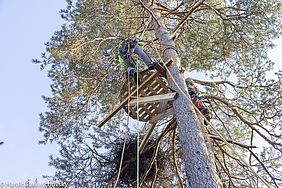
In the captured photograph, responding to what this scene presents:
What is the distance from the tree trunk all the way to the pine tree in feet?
0.39

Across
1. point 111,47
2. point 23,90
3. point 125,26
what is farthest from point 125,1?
point 23,90

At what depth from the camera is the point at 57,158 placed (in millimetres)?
4773

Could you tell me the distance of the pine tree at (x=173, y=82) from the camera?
450 cm

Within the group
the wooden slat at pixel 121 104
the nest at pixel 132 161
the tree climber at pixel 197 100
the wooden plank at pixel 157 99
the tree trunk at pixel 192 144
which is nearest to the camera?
the tree trunk at pixel 192 144

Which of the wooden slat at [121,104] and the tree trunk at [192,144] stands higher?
the wooden slat at [121,104]

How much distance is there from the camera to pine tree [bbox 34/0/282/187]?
450 cm

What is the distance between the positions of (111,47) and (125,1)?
3.36 ft

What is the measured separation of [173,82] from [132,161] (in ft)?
4.72

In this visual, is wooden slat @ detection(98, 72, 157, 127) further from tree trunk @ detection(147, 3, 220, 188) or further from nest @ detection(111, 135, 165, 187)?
nest @ detection(111, 135, 165, 187)

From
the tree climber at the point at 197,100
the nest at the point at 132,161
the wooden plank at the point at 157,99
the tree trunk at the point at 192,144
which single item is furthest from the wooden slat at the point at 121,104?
the nest at the point at 132,161

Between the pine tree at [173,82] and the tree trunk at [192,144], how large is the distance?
118mm

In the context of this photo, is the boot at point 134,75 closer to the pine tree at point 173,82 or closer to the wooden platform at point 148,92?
the wooden platform at point 148,92

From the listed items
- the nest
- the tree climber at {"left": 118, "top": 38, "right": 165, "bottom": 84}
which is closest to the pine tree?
the nest

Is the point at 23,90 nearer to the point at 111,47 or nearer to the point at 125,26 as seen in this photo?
the point at 111,47
